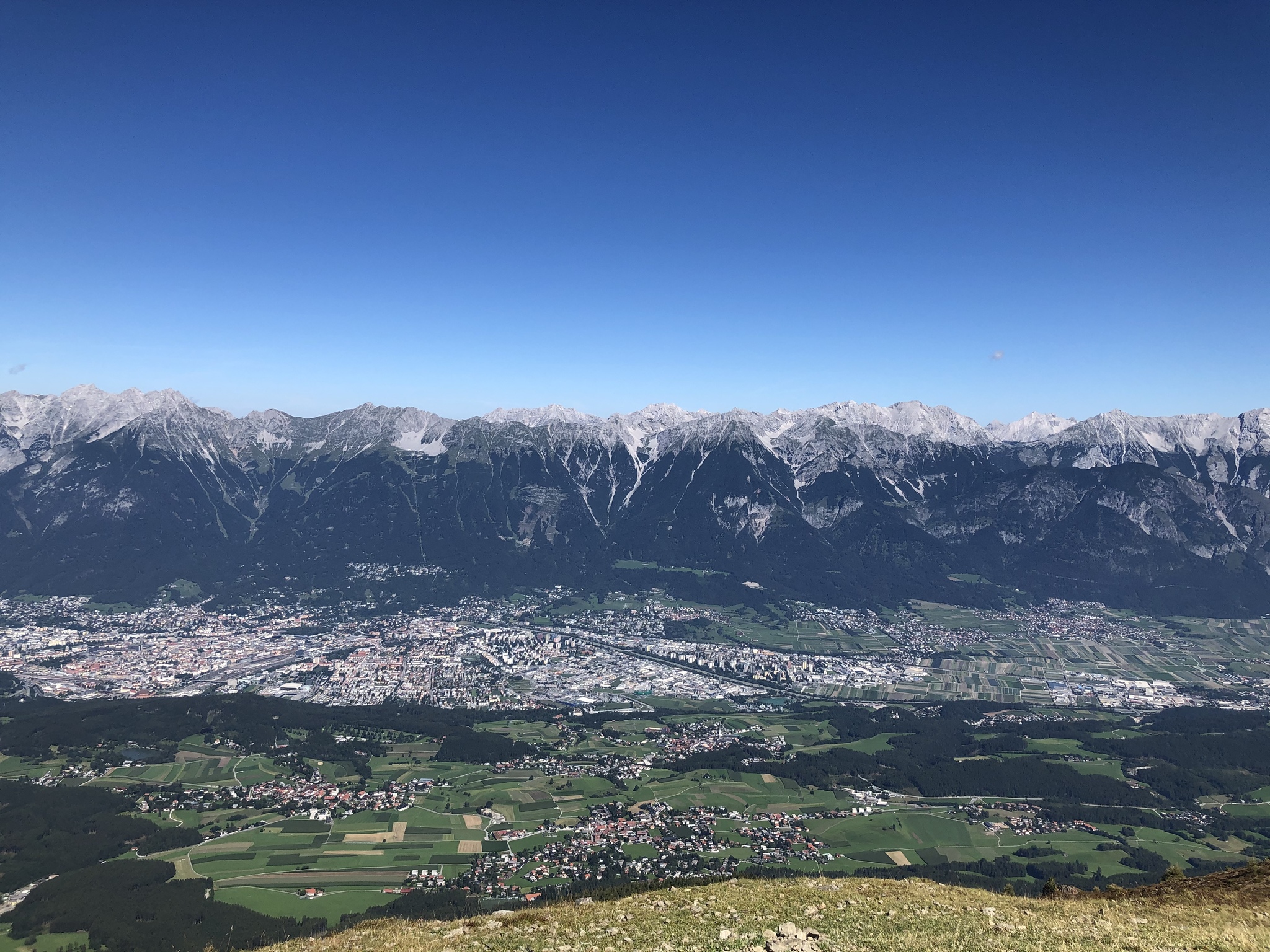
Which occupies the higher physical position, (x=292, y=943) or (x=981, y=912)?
(x=981, y=912)

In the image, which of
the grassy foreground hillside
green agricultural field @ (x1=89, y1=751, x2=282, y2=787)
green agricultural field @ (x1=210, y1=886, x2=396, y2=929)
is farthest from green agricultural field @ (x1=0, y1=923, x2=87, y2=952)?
the grassy foreground hillside

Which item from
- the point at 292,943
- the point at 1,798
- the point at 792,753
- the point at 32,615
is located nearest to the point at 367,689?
the point at 1,798

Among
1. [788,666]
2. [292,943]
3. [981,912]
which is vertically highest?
[981,912]

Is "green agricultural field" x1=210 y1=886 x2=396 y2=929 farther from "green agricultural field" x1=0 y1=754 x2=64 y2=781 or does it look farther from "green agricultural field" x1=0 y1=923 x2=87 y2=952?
"green agricultural field" x1=0 y1=754 x2=64 y2=781

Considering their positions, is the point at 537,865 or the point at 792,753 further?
the point at 792,753

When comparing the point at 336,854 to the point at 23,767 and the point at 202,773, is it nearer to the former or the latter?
the point at 202,773

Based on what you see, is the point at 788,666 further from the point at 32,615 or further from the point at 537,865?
the point at 32,615

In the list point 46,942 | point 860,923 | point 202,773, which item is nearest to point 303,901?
point 46,942

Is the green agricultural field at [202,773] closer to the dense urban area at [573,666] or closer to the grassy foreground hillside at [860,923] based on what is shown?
the dense urban area at [573,666]

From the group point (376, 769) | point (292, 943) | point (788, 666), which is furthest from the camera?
point (788, 666)
